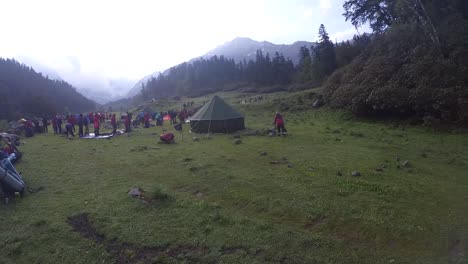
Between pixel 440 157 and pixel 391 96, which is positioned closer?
pixel 440 157

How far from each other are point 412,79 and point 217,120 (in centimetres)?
1523

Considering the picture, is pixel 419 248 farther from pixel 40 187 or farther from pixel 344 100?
pixel 344 100

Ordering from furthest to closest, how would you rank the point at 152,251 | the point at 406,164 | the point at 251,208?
the point at 406,164
the point at 251,208
the point at 152,251

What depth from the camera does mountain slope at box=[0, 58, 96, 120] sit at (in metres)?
85.0

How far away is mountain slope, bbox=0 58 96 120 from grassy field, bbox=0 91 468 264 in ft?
245

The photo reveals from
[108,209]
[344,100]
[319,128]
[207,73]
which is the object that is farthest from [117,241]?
[207,73]

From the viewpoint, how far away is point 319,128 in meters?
26.1

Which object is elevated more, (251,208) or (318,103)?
(318,103)

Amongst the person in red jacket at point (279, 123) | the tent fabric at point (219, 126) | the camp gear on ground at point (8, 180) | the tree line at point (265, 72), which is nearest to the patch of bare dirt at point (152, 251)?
the camp gear on ground at point (8, 180)

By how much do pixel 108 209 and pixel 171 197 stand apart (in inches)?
73.7

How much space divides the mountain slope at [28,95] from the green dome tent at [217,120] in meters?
64.4

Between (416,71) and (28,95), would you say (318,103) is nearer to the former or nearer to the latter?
(416,71)

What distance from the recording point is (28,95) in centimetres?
9594

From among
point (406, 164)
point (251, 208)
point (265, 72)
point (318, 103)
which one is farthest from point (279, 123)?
point (265, 72)
